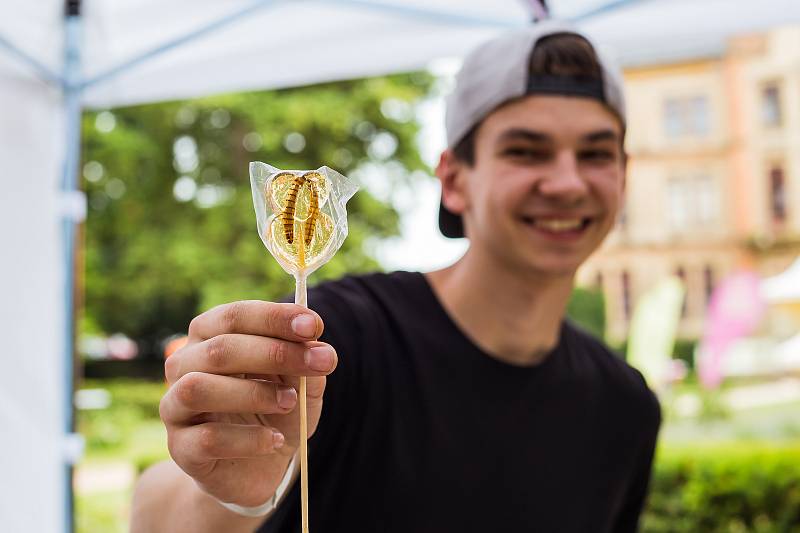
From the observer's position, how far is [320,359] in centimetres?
68

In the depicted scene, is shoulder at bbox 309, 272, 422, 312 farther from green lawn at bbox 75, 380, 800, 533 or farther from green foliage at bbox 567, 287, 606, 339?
green foliage at bbox 567, 287, 606, 339

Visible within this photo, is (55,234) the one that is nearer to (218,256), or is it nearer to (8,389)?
(8,389)

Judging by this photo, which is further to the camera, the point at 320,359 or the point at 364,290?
the point at 364,290

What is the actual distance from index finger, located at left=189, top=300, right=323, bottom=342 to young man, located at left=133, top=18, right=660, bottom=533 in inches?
15.4

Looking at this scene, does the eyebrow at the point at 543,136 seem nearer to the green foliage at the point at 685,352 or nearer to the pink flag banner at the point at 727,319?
the pink flag banner at the point at 727,319

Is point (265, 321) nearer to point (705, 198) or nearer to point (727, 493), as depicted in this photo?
point (727, 493)

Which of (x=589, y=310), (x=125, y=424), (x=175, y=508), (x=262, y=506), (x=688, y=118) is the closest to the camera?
(x=262, y=506)

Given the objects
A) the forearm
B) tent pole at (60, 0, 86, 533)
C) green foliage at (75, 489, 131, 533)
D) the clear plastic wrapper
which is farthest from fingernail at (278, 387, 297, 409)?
green foliage at (75, 489, 131, 533)

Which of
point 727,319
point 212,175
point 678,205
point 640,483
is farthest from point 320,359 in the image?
→ point 678,205

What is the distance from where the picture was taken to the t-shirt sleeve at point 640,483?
5.28 feet

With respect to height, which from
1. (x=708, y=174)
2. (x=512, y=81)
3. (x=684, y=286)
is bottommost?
(x=684, y=286)

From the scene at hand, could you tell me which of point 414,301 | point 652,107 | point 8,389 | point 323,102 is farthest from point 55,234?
point 652,107

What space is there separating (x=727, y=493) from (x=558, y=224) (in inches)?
239

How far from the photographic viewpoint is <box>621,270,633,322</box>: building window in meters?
14.3
